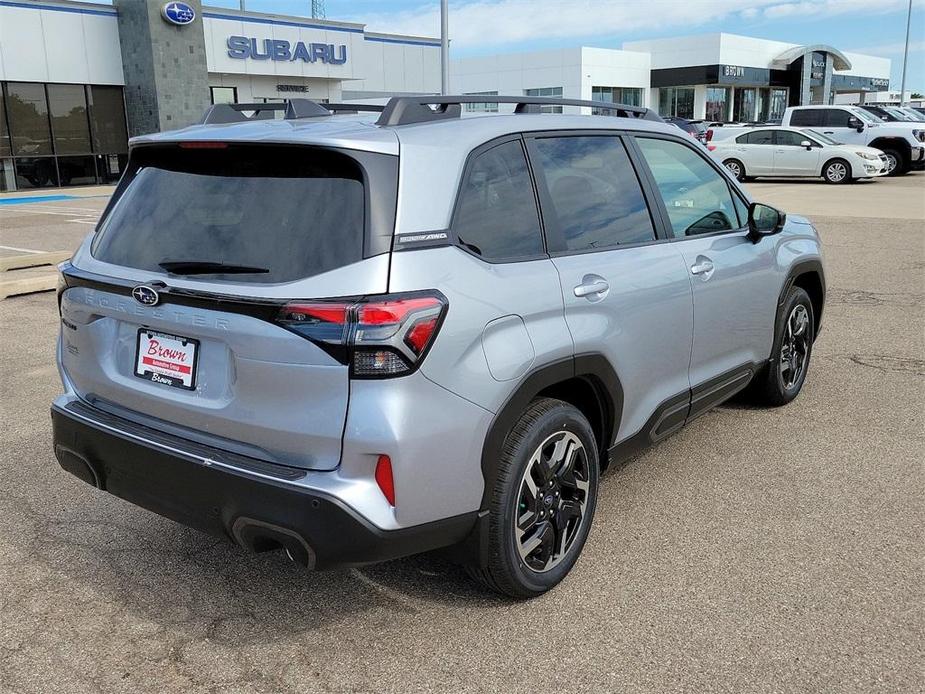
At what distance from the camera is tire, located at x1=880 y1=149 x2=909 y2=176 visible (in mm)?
25691

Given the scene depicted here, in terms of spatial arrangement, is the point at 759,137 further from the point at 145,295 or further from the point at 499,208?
the point at 145,295

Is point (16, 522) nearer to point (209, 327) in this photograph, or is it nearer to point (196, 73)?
point (209, 327)

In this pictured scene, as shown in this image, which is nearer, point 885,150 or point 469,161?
point 469,161

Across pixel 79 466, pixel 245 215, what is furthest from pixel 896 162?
pixel 79 466

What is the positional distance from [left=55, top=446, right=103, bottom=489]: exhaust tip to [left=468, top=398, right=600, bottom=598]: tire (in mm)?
1434

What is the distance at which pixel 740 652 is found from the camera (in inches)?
114

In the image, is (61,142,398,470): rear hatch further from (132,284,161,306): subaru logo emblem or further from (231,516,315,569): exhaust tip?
(231,516,315,569): exhaust tip

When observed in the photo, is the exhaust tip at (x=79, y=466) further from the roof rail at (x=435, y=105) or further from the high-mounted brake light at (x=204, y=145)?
the roof rail at (x=435, y=105)

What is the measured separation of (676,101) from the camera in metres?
58.7

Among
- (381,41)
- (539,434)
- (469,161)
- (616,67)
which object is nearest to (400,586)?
(539,434)

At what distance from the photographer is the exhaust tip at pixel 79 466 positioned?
3172mm

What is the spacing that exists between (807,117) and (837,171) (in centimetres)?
363

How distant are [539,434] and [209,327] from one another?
1187mm

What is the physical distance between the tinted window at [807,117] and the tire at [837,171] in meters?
3.42
